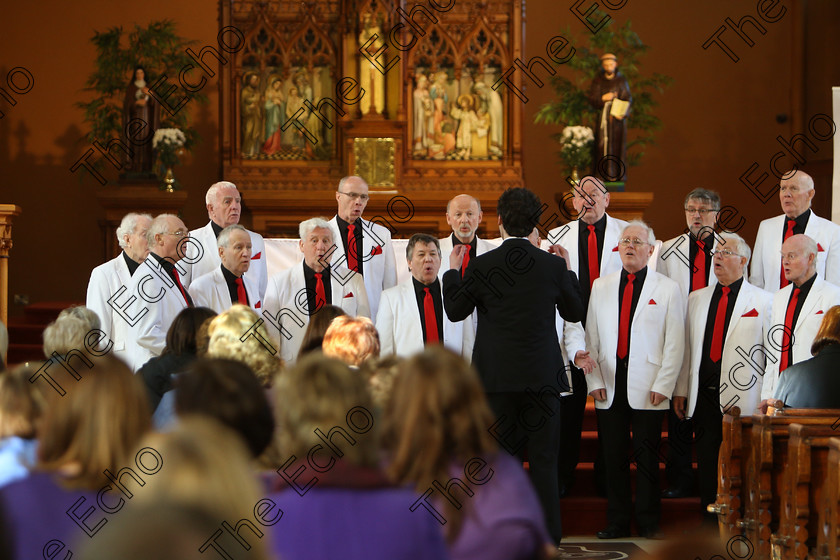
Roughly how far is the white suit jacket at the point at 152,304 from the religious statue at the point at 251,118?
12.8 feet

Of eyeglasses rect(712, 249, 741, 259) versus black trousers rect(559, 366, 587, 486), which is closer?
eyeglasses rect(712, 249, 741, 259)

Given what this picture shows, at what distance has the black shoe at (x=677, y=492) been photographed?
5.86 metres

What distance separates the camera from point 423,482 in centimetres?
224

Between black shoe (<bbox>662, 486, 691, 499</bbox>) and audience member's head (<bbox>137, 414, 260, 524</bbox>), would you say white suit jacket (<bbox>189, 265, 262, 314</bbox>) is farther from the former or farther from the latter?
audience member's head (<bbox>137, 414, 260, 524</bbox>)

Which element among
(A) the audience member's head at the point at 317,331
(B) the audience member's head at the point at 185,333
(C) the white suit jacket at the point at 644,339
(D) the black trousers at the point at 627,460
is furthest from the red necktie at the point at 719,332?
(B) the audience member's head at the point at 185,333

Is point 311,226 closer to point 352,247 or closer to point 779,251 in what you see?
point 352,247

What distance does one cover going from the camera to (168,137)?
857cm

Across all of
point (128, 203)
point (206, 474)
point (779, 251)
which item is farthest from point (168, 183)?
point (206, 474)

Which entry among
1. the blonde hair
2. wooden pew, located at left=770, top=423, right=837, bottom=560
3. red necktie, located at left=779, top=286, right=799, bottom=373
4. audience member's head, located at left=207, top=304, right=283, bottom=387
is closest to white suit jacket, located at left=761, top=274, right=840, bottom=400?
red necktie, located at left=779, top=286, right=799, bottom=373

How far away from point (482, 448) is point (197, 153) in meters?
8.79

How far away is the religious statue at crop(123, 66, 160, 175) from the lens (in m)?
8.66

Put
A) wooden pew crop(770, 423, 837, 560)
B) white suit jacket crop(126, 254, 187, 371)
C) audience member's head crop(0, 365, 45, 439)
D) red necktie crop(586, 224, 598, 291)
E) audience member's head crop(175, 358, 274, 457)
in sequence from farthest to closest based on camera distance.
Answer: red necktie crop(586, 224, 598, 291), white suit jacket crop(126, 254, 187, 371), wooden pew crop(770, 423, 837, 560), audience member's head crop(0, 365, 45, 439), audience member's head crop(175, 358, 274, 457)

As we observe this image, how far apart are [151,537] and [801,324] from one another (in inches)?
191

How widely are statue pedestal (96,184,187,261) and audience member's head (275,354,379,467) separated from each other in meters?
6.37
